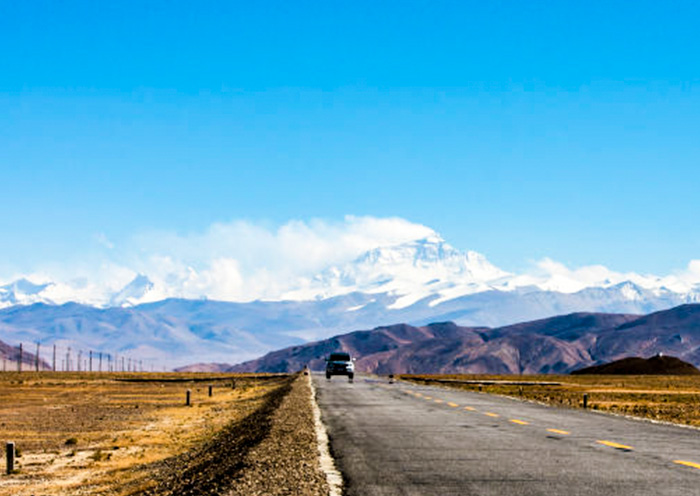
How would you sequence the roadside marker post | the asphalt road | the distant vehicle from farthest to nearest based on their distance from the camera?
the distant vehicle
the roadside marker post
the asphalt road

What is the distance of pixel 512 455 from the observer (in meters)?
18.3

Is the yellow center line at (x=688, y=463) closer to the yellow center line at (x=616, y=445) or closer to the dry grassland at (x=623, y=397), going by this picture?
the yellow center line at (x=616, y=445)

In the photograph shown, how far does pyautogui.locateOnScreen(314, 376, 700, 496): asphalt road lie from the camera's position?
46.2ft

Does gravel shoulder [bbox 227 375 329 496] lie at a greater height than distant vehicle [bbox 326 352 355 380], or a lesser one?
lesser

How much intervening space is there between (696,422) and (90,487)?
72.5ft

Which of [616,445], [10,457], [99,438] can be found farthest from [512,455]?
[99,438]

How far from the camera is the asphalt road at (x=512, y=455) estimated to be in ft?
46.2

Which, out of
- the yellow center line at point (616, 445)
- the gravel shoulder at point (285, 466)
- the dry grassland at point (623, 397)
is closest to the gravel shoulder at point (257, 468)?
the gravel shoulder at point (285, 466)

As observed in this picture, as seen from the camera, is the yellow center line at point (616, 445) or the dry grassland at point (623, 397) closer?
the yellow center line at point (616, 445)

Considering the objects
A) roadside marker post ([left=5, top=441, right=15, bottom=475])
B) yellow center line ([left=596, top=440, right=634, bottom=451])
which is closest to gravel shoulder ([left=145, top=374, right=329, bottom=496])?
roadside marker post ([left=5, top=441, right=15, bottom=475])

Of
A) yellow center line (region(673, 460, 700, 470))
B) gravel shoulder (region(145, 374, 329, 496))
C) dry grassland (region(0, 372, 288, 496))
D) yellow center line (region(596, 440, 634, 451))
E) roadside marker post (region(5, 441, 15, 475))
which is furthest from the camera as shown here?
roadside marker post (region(5, 441, 15, 475))

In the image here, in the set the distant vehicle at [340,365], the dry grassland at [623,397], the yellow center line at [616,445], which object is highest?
the distant vehicle at [340,365]

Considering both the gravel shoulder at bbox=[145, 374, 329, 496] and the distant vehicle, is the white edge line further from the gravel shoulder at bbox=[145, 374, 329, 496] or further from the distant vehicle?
the distant vehicle

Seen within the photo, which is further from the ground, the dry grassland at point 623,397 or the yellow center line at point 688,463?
the dry grassland at point 623,397
